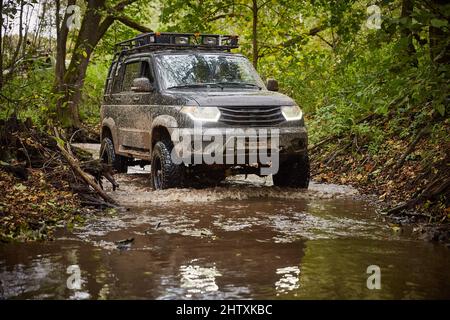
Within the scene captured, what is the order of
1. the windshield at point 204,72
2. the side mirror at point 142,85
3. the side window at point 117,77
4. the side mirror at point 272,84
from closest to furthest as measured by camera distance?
the side mirror at point 142,85, the windshield at point 204,72, the side mirror at point 272,84, the side window at point 117,77

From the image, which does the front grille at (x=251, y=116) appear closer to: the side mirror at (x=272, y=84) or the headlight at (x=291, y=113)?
the headlight at (x=291, y=113)

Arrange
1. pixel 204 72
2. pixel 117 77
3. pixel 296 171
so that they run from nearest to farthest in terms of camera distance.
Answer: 1. pixel 296 171
2. pixel 204 72
3. pixel 117 77

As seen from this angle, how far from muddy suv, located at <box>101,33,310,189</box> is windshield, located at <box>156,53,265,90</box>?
0.05ft

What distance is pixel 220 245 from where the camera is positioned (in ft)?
19.3

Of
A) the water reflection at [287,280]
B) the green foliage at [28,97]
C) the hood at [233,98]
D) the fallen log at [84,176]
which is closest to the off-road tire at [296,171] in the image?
the hood at [233,98]

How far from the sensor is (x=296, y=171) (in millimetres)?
9664

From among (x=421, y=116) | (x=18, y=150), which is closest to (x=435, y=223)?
(x=421, y=116)

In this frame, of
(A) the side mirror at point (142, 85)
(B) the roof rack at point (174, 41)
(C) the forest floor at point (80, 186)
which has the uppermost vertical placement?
(B) the roof rack at point (174, 41)

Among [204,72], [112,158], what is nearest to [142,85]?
[204,72]

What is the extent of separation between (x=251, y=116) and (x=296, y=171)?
1346 mm

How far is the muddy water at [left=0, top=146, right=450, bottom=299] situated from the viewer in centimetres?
437

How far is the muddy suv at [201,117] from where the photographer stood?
8.73 metres

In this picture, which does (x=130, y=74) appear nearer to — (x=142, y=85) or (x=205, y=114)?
(x=142, y=85)

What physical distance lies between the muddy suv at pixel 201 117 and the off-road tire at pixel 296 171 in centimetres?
2
